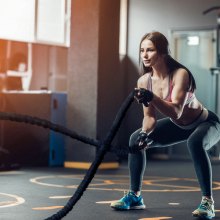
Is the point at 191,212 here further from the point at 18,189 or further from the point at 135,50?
the point at 135,50

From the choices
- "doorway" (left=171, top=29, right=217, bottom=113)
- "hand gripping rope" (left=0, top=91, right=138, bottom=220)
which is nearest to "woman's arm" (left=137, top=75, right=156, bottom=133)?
"hand gripping rope" (left=0, top=91, right=138, bottom=220)

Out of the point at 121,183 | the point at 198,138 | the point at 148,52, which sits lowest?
the point at 121,183

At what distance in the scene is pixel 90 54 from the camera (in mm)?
8055

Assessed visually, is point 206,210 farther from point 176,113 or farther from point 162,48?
point 162,48

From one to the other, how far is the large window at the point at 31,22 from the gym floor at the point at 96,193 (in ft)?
7.42

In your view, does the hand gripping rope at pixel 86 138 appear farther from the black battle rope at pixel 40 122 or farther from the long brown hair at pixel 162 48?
the long brown hair at pixel 162 48

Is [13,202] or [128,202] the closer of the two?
[128,202]

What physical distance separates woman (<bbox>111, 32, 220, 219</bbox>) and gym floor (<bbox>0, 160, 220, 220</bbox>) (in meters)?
0.38

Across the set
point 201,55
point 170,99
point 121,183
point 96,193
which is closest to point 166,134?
point 170,99

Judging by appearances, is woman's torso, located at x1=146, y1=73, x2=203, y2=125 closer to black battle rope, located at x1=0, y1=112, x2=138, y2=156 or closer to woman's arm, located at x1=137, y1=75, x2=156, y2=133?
woman's arm, located at x1=137, y1=75, x2=156, y2=133

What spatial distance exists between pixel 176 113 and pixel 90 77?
4707 mm

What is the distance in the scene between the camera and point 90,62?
8062 millimetres

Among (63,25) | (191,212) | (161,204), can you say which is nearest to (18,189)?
(161,204)

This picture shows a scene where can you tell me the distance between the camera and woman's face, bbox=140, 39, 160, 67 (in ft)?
11.0
